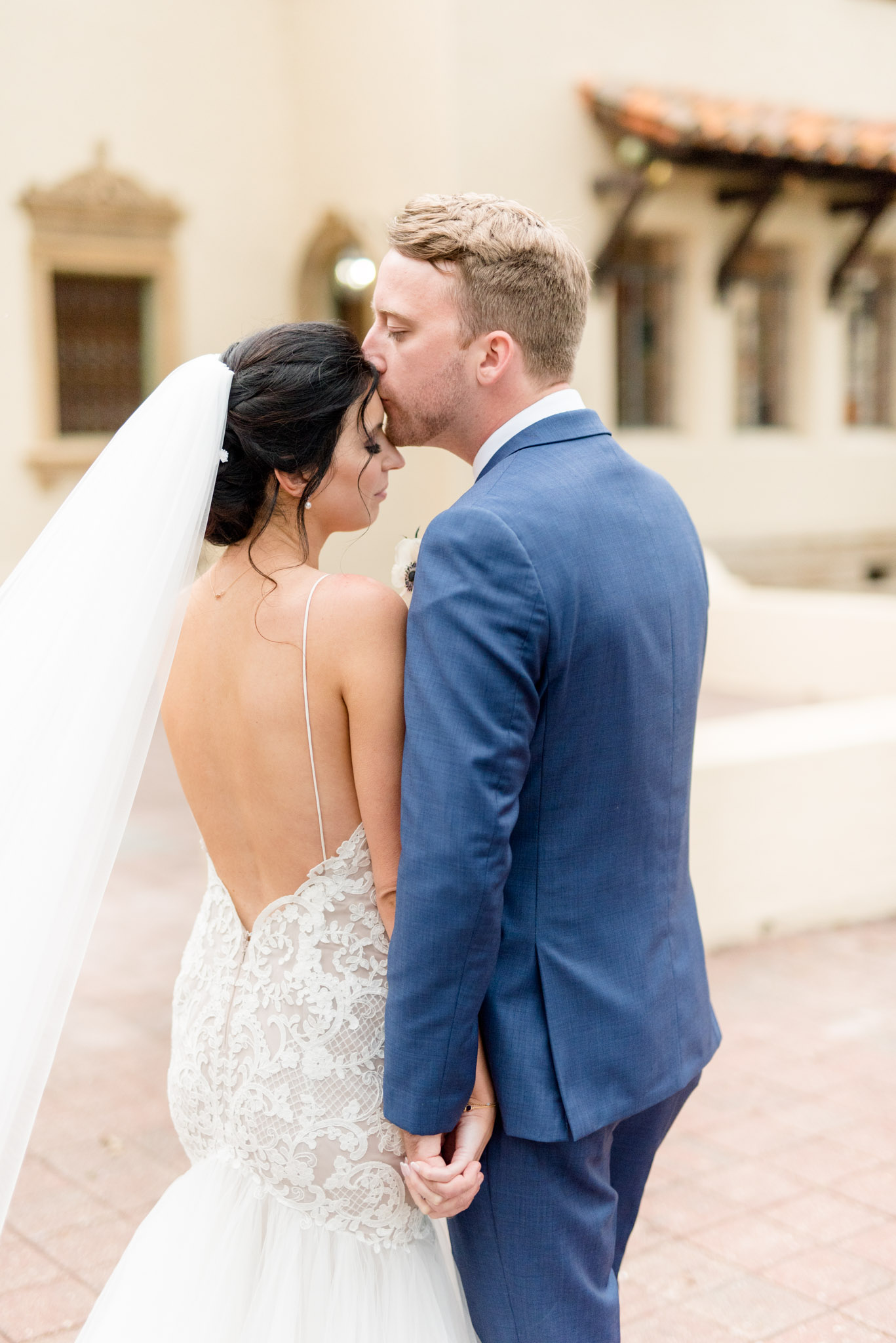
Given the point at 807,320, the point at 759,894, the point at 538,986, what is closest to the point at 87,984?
the point at 759,894

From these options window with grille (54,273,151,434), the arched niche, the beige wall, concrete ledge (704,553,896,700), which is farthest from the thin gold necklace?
the arched niche

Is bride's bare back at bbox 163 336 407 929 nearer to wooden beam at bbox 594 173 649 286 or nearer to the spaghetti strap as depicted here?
the spaghetti strap

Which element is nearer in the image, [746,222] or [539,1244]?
[539,1244]

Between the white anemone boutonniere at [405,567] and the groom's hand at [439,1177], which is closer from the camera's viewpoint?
the groom's hand at [439,1177]

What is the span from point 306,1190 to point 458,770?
661 millimetres

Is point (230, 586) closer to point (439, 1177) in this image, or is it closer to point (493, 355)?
point (493, 355)

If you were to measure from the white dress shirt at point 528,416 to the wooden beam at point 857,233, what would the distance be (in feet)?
37.3

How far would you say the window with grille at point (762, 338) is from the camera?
1257cm

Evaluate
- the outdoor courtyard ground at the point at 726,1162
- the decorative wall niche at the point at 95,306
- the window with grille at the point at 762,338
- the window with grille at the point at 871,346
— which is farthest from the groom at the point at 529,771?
the window with grille at the point at 871,346

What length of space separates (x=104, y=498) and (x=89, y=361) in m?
9.31

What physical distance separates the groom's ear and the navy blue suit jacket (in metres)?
0.09

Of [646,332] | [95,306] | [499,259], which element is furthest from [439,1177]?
[646,332]

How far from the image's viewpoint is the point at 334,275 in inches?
452

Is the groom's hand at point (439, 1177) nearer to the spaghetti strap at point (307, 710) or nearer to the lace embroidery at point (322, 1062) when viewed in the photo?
the lace embroidery at point (322, 1062)
